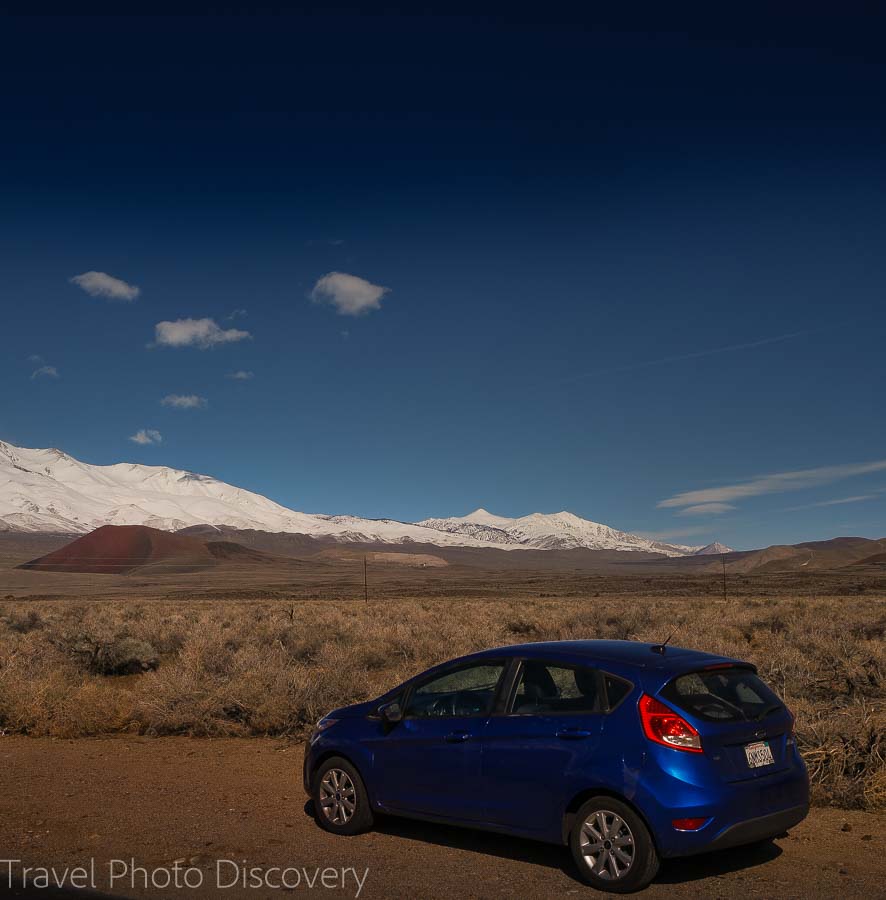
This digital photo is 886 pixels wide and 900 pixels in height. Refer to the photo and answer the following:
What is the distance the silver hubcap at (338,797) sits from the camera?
23.7 feet

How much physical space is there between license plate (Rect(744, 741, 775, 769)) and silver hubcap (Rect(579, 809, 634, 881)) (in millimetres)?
969

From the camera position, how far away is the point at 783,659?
14219 millimetres

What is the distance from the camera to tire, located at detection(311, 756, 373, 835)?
7.14 m

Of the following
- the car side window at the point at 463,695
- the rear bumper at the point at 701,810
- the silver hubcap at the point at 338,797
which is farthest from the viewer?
the silver hubcap at the point at 338,797

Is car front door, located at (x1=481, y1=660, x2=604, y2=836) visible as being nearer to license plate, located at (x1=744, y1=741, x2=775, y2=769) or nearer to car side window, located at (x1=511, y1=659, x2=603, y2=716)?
car side window, located at (x1=511, y1=659, x2=603, y2=716)

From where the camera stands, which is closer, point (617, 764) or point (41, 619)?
point (617, 764)

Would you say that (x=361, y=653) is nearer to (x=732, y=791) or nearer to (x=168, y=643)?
(x=168, y=643)

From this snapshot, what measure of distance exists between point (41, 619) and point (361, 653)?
17.2 metres

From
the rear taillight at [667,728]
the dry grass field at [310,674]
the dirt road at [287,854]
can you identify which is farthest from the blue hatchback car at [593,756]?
the dry grass field at [310,674]

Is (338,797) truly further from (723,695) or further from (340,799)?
(723,695)

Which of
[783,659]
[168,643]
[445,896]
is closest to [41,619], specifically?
[168,643]

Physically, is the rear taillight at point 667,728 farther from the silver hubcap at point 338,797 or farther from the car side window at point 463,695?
the silver hubcap at point 338,797

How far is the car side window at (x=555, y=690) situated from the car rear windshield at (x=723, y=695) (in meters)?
0.55

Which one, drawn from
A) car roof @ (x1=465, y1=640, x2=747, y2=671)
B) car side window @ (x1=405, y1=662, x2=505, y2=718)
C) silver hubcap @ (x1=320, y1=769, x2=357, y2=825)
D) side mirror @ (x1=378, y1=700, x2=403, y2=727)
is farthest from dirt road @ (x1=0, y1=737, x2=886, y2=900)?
car roof @ (x1=465, y1=640, x2=747, y2=671)
